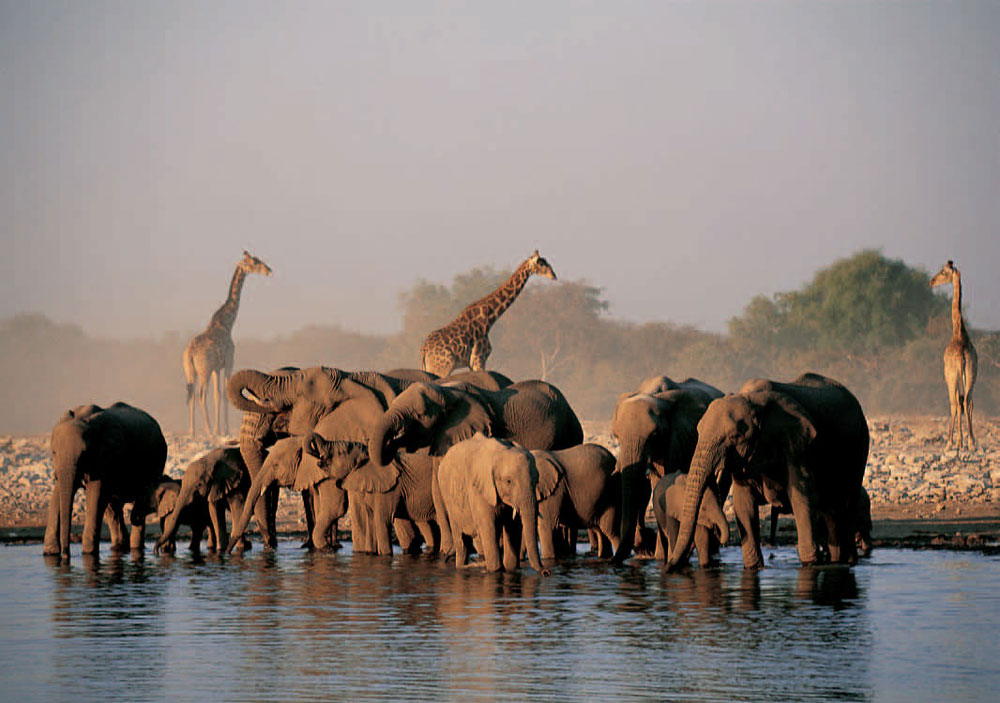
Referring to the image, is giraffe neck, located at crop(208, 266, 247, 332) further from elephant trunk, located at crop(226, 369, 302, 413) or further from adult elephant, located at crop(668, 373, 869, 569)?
adult elephant, located at crop(668, 373, 869, 569)

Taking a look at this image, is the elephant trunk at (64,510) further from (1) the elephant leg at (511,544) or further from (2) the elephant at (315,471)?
(1) the elephant leg at (511,544)

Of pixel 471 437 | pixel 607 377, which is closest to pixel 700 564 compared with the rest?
pixel 471 437

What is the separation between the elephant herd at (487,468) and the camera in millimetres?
18531

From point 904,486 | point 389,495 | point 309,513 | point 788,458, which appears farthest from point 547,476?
point 904,486

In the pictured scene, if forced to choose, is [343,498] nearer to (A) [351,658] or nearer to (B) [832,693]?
(A) [351,658]

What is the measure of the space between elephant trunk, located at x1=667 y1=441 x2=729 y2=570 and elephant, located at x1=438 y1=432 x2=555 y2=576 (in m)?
1.31

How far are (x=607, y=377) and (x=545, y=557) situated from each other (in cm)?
5756

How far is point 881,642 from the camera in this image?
13422 mm

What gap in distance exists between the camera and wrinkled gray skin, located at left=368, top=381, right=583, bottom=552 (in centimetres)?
2103

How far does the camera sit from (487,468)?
18297mm

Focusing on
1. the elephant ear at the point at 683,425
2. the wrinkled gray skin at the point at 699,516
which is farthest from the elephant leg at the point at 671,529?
the elephant ear at the point at 683,425

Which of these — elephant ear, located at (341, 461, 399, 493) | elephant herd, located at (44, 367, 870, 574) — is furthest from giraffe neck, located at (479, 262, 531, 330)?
elephant ear, located at (341, 461, 399, 493)

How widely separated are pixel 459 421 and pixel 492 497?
3420 millimetres

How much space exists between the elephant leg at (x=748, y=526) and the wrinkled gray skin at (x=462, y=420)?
3.27 meters
